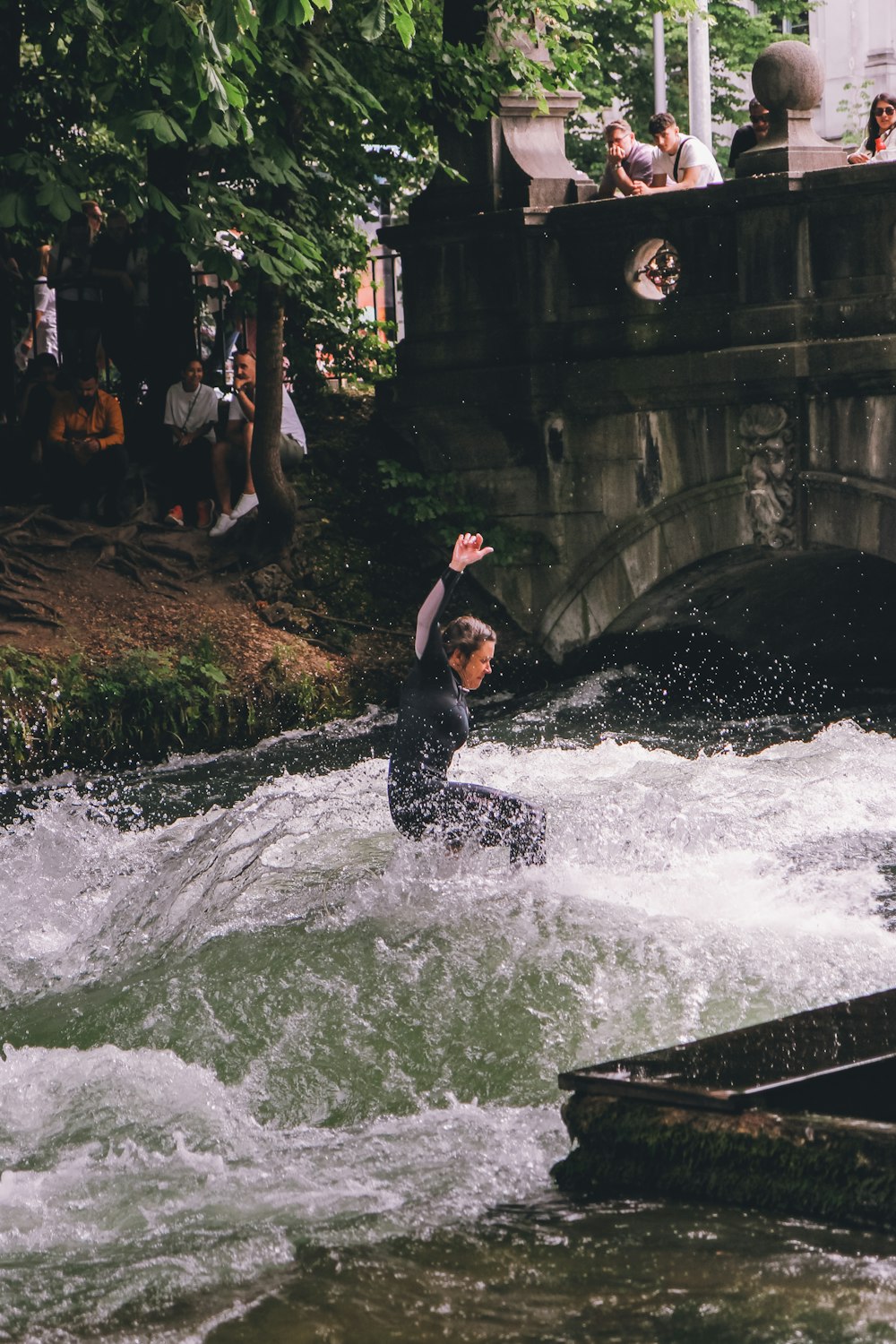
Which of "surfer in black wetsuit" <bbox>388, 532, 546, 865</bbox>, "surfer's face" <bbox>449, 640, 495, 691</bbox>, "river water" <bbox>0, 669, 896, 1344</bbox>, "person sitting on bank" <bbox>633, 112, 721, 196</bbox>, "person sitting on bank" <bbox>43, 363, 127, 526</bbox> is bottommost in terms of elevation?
"river water" <bbox>0, 669, 896, 1344</bbox>

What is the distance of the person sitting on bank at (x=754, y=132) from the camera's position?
1436 cm

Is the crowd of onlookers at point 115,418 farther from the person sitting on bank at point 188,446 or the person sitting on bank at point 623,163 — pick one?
the person sitting on bank at point 623,163

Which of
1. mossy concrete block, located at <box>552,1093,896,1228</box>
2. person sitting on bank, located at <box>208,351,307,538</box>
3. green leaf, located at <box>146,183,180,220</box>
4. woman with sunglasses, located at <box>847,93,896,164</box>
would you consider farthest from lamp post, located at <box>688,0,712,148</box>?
mossy concrete block, located at <box>552,1093,896,1228</box>

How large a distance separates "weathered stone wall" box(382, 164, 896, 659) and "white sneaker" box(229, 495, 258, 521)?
155 cm

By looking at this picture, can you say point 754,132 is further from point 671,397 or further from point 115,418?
point 115,418

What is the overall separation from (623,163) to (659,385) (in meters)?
2.07

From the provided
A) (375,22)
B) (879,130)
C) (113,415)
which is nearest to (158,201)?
(375,22)

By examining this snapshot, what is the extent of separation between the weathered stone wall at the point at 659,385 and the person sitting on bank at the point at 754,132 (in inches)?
29.2

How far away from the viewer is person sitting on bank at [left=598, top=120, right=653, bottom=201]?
1541 cm

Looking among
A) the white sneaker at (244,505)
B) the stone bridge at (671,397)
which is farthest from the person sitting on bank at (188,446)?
the stone bridge at (671,397)

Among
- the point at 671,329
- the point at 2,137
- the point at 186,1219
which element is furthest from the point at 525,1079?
the point at 2,137

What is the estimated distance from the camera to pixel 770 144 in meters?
13.8

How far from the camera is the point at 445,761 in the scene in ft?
30.3

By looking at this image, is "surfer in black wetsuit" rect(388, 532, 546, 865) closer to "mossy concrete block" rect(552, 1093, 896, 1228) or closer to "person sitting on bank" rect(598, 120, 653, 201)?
"mossy concrete block" rect(552, 1093, 896, 1228)
